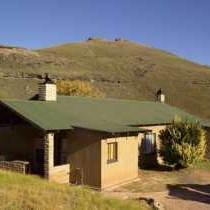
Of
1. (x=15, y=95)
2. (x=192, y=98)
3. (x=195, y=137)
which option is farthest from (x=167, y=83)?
(x=195, y=137)

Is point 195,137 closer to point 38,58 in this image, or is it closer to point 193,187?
point 193,187

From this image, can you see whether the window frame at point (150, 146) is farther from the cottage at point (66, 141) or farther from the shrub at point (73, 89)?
the shrub at point (73, 89)

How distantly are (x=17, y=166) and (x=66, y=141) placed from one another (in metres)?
2.59

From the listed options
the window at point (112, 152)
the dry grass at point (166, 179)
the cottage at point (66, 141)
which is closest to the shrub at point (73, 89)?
the dry grass at point (166, 179)

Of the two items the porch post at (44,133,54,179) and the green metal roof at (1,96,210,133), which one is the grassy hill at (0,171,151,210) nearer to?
the porch post at (44,133,54,179)

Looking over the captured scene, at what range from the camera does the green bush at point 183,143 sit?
27.0 metres

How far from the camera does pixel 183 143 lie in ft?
88.6

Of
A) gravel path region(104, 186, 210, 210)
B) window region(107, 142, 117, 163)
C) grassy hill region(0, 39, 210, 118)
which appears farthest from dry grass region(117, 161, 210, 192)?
grassy hill region(0, 39, 210, 118)

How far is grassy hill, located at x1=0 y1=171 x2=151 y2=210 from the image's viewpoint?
13.2 m

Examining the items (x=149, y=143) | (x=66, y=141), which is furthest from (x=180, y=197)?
(x=149, y=143)

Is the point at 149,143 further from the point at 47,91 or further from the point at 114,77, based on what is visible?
the point at 114,77

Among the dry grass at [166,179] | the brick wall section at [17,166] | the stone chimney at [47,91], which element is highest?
the stone chimney at [47,91]

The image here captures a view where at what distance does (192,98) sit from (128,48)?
80.8 metres

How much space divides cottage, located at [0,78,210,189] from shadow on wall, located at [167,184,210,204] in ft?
9.06
